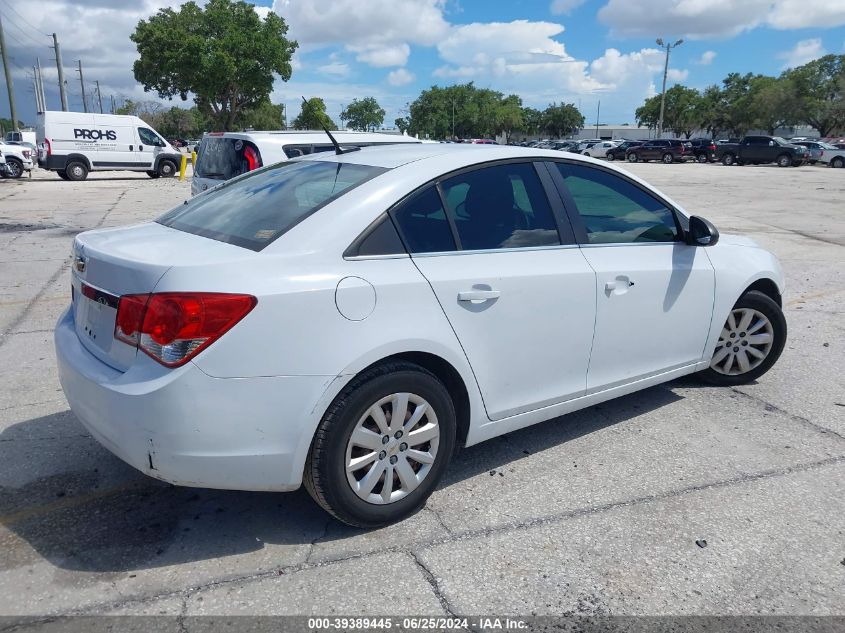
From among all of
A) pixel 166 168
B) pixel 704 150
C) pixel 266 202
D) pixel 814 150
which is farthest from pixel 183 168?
pixel 814 150

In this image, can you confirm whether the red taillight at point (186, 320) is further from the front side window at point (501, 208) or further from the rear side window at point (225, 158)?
the rear side window at point (225, 158)

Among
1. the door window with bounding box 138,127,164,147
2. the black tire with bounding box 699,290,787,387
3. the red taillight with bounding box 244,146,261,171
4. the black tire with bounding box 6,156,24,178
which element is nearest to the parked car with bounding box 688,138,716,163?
the door window with bounding box 138,127,164,147

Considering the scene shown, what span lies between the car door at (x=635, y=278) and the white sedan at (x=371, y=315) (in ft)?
0.04

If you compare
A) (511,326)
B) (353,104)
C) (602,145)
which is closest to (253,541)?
(511,326)

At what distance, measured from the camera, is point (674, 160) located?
1882 inches

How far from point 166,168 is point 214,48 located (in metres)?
21.7

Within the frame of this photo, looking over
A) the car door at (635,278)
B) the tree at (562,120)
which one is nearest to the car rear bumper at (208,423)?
the car door at (635,278)

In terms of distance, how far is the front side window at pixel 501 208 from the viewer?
3.26 m

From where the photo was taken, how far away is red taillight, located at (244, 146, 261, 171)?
823cm

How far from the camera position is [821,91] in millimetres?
70188

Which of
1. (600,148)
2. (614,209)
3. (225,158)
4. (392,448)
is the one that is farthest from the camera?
(600,148)

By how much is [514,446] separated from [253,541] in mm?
1596

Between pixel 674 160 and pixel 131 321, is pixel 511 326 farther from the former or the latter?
pixel 674 160

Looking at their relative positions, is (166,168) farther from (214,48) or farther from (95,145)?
(214,48)
